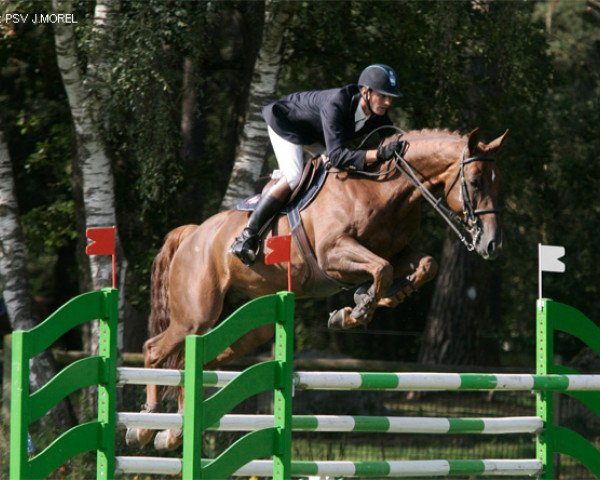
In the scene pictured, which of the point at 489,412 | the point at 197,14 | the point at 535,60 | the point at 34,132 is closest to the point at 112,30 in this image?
the point at 197,14

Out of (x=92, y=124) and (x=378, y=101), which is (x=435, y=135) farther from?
(x=92, y=124)

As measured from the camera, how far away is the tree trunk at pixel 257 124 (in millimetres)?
9000

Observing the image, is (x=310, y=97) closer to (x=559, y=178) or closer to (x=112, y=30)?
(x=112, y=30)

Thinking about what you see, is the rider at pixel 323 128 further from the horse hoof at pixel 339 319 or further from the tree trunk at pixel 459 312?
the tree trunk at pixel 459 312

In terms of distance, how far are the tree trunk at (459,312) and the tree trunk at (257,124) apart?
615 centimetres

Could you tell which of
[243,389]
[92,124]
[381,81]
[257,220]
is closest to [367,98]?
[381,81]

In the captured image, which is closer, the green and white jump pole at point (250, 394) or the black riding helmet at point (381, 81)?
the green and white jump pole at point (250, 394)

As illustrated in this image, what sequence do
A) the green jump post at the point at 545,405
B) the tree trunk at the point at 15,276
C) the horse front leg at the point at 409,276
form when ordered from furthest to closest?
the tree trunk at the point at 15,276 → the horse front leg at the point at 409,276 → the green jump post at the point at 545,405

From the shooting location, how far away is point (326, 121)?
21.2ft

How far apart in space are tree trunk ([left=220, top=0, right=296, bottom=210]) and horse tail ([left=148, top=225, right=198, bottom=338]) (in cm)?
146

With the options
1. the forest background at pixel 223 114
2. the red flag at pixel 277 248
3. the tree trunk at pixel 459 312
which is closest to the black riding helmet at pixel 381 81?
the red flag at pixel 277 248

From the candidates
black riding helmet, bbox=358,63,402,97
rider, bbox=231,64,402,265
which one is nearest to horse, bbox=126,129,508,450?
rider, bbox=231,64,402,265

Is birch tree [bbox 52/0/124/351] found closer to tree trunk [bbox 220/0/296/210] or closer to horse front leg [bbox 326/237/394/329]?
tree trunk [bbox 220/0/296/210]

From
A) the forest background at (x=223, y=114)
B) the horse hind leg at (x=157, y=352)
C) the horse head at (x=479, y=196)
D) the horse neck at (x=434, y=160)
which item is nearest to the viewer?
the horse head at (x=479, y=196)
